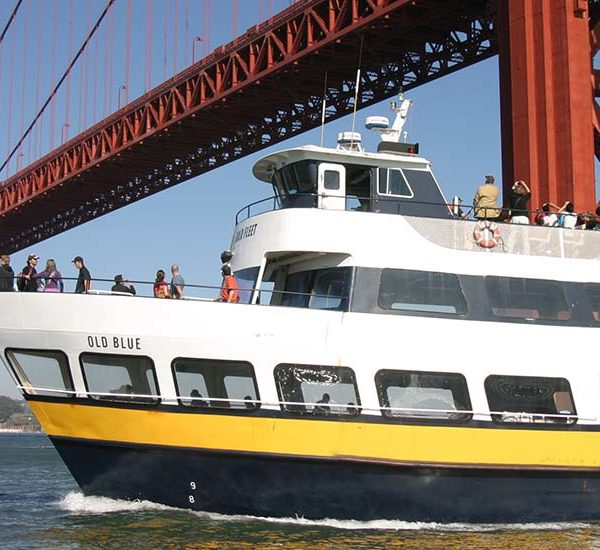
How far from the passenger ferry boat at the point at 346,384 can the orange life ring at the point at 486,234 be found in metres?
0.03

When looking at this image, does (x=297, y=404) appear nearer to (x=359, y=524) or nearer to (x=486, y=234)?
(x=359, y=524)

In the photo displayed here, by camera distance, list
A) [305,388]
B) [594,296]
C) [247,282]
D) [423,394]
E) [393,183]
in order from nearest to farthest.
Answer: [305,388] → [423,394] → [594,296] → [247,282] → [393,183]

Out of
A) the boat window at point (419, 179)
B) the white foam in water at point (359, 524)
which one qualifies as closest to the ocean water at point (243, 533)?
Result: the white foam in water at point (359, 524)

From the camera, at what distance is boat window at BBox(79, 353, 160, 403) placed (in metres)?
10.8

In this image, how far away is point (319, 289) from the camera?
37.9 ft

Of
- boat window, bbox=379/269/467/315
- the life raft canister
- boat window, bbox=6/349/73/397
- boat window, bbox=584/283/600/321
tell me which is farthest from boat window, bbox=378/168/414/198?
boat window, bbox=6/349/73/397

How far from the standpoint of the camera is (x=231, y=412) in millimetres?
10547

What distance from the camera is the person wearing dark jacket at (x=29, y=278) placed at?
11.4 m

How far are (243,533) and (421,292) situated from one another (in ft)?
11.3

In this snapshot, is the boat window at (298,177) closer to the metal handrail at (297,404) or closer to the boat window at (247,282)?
the boat window at (247,282)

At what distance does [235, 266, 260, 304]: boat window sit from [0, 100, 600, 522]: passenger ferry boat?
0.87ft

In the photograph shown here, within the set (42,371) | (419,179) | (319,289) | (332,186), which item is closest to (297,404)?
(319,289)

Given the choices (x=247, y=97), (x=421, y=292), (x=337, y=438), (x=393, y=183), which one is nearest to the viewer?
(x=337, y=438)

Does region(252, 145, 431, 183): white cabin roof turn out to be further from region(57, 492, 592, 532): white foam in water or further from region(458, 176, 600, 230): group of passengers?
region(57, 492, 592, 532): white foam in water
